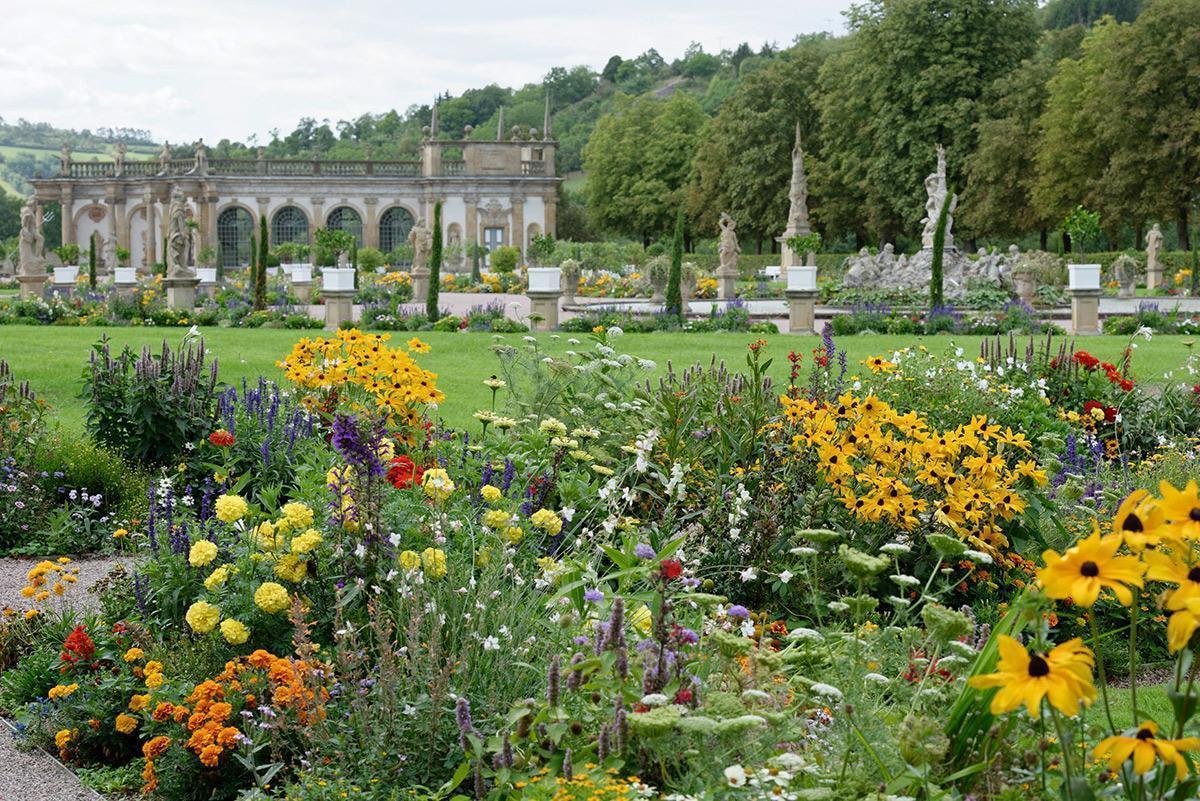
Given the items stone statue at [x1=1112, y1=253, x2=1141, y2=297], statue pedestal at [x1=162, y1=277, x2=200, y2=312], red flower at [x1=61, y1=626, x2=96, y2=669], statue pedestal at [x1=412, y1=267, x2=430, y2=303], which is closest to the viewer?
red flower at [x1=61, y1=626, x2=96, y2=669]

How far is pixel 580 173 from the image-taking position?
81.9m

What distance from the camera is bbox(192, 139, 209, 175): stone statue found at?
5353 centimetres

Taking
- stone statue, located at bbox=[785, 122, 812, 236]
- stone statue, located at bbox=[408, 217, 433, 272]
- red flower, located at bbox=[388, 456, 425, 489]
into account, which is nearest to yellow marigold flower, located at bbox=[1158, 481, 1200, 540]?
red flower, located at bbox=[388, 456, 425, 489]

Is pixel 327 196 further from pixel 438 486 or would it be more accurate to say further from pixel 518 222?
pixel 438 486

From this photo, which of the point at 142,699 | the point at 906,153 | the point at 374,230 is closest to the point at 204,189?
the point at 374,230

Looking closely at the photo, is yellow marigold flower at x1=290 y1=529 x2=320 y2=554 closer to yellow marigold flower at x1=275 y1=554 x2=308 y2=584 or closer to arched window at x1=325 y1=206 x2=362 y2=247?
yellow marigold flower at x1=275 y1=554 x2=308 y2=584

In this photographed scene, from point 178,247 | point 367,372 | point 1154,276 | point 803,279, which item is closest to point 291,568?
point 367,372

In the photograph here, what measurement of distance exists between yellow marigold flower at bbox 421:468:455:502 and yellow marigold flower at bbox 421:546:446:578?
0.32m

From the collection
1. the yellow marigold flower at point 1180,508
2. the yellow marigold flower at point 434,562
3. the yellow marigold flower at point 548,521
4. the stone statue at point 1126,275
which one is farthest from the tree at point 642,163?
the yellow marigold flower at point 1180,508

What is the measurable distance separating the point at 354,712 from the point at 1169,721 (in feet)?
9.14

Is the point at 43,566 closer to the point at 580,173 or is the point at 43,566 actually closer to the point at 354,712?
the point at 354,712

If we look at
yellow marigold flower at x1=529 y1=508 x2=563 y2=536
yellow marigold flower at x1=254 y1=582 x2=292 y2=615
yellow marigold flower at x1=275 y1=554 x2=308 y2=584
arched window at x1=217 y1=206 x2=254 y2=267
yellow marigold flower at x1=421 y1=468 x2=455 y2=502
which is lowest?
yellow marigold flower at x1=254 y1=582 x2=292 y2=615

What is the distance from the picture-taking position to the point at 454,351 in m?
15.6

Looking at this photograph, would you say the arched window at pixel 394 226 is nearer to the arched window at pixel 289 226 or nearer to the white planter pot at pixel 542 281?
the arched window at pixel 289 226
